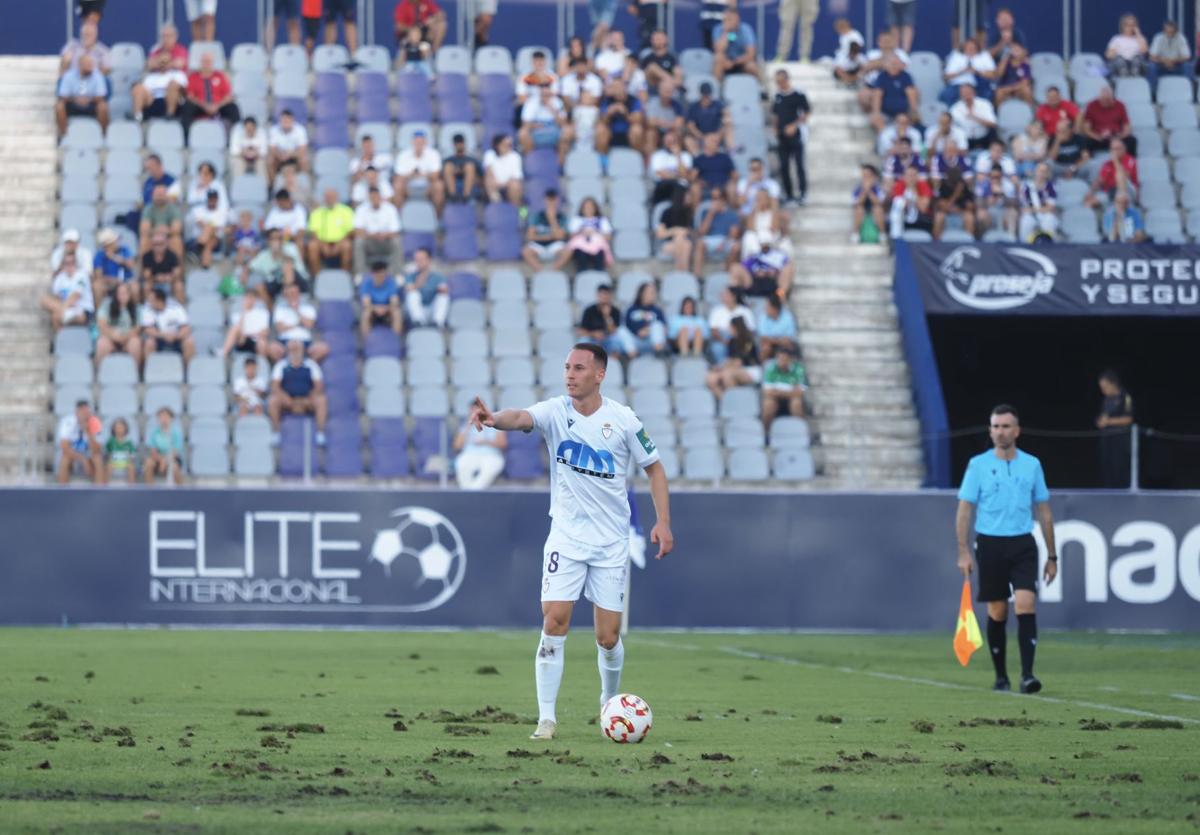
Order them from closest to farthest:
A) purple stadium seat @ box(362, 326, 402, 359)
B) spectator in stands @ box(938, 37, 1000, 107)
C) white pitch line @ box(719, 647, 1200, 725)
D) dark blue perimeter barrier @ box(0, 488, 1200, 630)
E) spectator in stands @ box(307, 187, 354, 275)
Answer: white pitch line @ box(719, 647, 1200, 725), dark blue perimeter barrier @ box(0, 488, 1200, 630), purple stadium seat @ box(362, 326, 402, 359), spectator in stands @ box(307, 187, 354, 275), spectator in stands @ box(938, 37, 1000, 107)

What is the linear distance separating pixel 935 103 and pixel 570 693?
18286 mm

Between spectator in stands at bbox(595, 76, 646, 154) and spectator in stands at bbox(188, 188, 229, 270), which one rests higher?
spectator in stands at bbox(595, 76, 646, 154)

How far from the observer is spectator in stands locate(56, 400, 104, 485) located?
2336 cm

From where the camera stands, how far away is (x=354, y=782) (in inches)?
354

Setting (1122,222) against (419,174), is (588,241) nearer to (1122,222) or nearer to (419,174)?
(419,174)

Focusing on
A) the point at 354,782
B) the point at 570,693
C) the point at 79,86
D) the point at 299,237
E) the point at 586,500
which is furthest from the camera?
the point at 79,86

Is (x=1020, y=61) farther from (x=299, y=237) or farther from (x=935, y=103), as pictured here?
(x=299, y=237)

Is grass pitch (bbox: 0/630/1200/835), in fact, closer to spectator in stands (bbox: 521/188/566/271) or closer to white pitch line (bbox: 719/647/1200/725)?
white pitch line (bbox: 719/647/1200/725)

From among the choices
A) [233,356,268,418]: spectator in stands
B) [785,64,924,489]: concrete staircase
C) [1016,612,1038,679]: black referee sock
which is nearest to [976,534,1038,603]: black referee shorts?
[1016,612,1038,679]: black referee sock

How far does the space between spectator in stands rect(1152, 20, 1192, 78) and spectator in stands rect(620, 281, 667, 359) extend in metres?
10.3

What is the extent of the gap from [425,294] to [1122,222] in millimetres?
9778

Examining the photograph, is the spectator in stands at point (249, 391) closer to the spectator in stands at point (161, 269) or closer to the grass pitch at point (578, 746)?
the spectator in stands at point (161, 269)

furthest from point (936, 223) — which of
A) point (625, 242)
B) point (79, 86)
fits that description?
point (79, 86)

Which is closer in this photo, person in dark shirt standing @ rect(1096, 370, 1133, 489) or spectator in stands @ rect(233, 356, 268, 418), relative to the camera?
person in dark shirt standing @ rect(1096, 370, 1133, 489)
